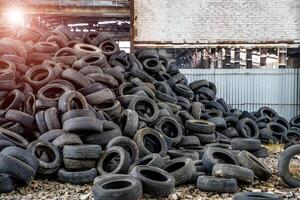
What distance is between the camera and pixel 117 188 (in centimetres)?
602

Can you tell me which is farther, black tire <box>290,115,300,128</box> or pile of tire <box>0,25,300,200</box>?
black tire <box>290,115,300,128</box>

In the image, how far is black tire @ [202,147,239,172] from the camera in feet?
23.4

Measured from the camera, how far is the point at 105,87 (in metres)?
9.47

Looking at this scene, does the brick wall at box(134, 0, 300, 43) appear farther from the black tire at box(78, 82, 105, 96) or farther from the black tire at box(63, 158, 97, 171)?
the black tire at box(63, 158, 97, 171)

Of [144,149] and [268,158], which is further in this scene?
[268,158]

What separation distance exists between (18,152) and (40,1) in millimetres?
10991

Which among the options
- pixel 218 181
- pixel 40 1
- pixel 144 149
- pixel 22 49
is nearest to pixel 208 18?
pixel 40 1

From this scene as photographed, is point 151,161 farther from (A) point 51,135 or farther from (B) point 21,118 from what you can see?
(B) point 21,118

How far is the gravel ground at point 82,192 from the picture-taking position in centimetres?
617

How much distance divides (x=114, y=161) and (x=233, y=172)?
2126 mm

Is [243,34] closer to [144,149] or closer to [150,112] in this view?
[150,112]

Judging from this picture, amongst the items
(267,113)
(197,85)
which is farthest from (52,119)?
(267,113)

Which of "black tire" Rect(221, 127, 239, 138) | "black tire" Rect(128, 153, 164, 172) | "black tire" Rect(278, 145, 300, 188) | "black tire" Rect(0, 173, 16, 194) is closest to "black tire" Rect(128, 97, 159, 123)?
"black tire" Rect(128, 153, 164, 172)

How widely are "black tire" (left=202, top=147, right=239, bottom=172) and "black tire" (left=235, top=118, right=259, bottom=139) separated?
11.3 feet
